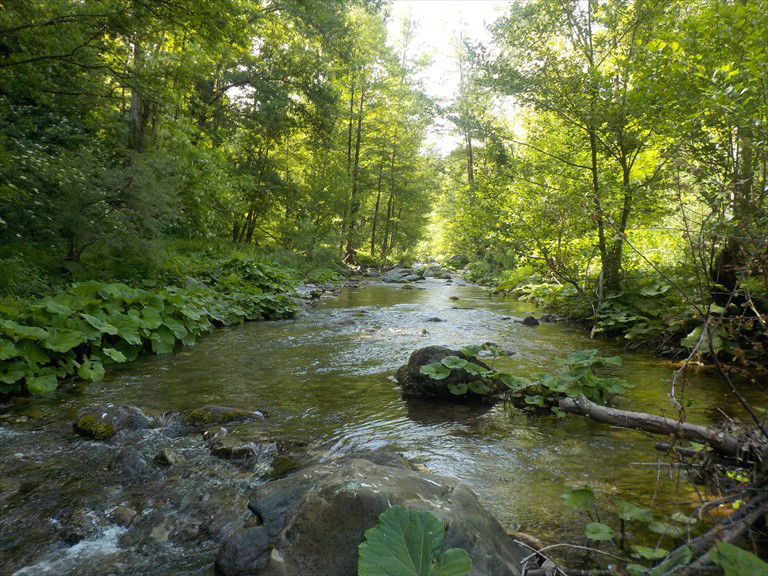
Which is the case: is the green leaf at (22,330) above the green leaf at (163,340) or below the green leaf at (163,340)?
above

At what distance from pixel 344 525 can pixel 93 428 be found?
3200 mm

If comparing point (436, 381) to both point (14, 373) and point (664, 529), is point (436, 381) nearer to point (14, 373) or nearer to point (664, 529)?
point (664, 529)

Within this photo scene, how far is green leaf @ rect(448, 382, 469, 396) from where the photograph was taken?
15.9ft

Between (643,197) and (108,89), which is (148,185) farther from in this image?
Answer: (643,197)

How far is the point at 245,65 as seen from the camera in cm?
1574

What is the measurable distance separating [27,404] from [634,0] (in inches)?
452

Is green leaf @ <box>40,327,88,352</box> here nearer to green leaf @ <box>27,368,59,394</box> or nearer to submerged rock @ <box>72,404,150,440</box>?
green leaf @ <box>27,368,59,394</box>

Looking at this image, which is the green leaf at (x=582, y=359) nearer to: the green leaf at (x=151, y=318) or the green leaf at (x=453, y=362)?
the green leaf at (x=453, y=362)

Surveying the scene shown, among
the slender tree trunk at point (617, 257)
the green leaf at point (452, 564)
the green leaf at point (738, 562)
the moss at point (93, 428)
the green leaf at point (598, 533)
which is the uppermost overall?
the slender tree trunk at point (617, 257)

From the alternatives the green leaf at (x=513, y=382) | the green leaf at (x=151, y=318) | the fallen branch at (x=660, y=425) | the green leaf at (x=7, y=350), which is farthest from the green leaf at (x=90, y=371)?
the fallen branch at (x=660, y=425)

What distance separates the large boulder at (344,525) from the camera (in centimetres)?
175

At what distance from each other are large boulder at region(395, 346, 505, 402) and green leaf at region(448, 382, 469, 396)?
1.4 inches

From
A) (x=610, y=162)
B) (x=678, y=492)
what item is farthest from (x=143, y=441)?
(x=610, y=162)

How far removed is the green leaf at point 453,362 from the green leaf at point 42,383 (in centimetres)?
425
